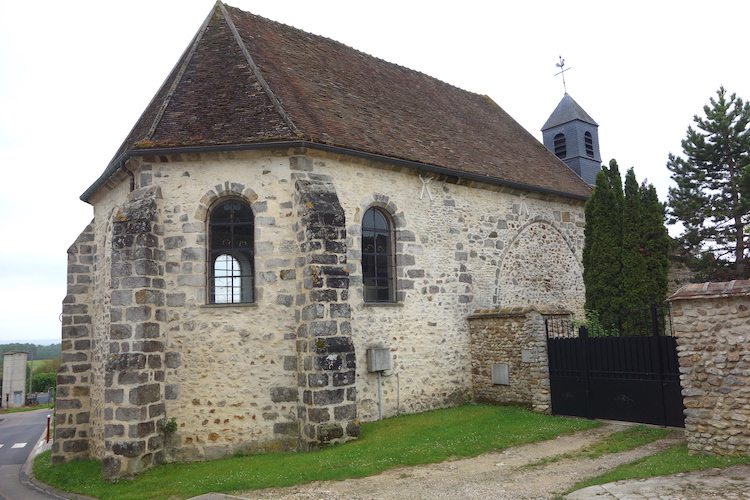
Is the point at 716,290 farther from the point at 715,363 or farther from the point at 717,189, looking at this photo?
the point at 717,189

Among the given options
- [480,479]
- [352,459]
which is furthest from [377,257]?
[480,479]

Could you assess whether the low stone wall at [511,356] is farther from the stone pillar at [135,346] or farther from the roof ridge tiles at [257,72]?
the stone pillar at [135,346]

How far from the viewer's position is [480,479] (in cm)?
696

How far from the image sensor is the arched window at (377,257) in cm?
1116

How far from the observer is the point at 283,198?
9.98m

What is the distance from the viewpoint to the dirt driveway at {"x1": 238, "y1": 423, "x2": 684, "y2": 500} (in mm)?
6438

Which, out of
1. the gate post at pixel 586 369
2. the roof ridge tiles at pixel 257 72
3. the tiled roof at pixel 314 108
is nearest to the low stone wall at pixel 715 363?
the gate post at pixel 586 369

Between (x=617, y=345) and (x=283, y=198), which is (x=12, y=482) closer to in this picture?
(x=283, y=198)

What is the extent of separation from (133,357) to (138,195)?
2824mm

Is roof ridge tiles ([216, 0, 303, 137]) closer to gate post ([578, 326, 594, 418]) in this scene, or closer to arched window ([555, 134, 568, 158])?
gate post ([578, 326, 594, 418])

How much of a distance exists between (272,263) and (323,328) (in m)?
1.55

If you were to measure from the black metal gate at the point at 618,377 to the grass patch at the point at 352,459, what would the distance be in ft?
1.63

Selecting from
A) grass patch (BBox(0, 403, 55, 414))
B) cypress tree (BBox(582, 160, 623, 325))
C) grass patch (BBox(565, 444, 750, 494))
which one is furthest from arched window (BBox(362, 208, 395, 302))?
grass patch (BBox(0, 403, 55, 414))

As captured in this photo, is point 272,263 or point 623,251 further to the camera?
point 623,251
